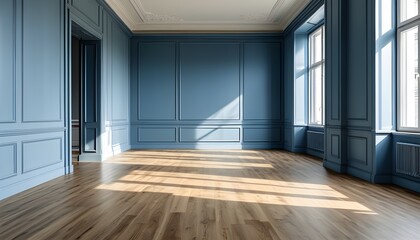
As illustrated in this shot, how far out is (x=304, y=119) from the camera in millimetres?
9133

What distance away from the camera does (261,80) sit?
33.2 feet

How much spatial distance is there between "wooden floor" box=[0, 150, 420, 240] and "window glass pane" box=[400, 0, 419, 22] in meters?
2.36

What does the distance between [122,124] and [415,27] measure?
7.05 metres

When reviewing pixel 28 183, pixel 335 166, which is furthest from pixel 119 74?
pixel 335 166

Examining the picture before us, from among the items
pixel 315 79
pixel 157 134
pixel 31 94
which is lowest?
pixel 157 134

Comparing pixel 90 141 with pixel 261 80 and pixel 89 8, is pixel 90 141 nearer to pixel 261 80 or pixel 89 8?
pixel 89 8

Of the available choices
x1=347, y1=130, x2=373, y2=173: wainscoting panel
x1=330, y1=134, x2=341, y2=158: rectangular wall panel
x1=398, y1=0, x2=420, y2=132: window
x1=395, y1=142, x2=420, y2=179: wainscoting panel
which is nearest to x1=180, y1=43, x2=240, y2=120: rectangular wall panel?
x1=330, y1=134, x2=341, y2=158: rectangular wall panel

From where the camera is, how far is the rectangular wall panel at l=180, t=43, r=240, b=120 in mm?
10125

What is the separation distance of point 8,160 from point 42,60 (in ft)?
5.06

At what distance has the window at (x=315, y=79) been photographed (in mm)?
8477

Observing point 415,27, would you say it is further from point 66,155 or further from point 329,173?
point 66,155

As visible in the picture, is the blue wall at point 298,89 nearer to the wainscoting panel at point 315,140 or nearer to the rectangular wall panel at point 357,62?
the wainscoting panel at point 315,140

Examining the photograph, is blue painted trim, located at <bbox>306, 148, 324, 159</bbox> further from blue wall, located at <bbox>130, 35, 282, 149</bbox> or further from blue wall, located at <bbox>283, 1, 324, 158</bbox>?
blue wall, located at <bbox>130, 35, 282, 149</bbox>

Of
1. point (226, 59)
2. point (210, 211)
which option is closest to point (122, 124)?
point (226, 59)
